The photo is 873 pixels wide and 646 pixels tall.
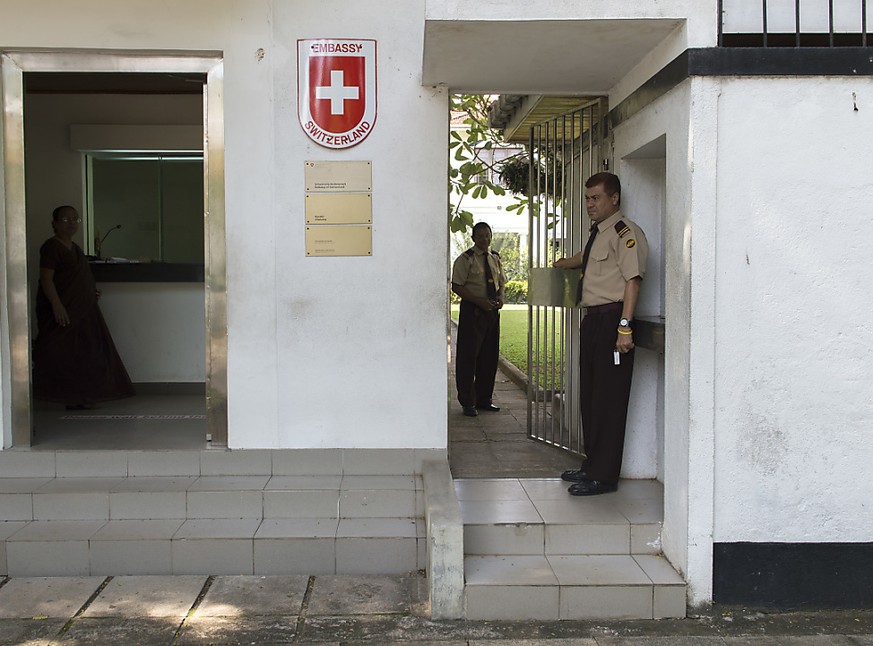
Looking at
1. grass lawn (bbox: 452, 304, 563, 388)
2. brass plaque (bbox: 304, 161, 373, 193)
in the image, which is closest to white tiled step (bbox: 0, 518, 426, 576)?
brass plaque (bbox: 304, 161, 373, 193)

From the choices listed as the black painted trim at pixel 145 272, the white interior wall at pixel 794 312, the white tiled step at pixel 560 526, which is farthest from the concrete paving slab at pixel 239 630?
the black painted trim at pixel 145 272

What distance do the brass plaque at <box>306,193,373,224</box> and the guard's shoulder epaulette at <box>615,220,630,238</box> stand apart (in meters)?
1.47

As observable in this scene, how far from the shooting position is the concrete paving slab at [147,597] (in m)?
4.08

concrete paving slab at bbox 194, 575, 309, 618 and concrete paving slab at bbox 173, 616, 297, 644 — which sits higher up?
concrete paving slab at bbox 194, 575, 309, 618

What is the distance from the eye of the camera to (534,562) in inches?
170

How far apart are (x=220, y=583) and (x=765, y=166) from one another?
3420mm

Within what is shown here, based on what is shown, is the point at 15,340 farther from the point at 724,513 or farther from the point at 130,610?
the point at 724,513

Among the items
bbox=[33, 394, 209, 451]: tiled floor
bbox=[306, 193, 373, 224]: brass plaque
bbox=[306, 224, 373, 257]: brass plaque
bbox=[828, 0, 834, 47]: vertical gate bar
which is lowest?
bbox=[33, 394, 209, 451]: tiled floor

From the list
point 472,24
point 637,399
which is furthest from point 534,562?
point 472,24

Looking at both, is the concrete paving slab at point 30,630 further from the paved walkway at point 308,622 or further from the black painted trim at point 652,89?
the black painted trim at point 652,89

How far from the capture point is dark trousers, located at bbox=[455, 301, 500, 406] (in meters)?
7.83

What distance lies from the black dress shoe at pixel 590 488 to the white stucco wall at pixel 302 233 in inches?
34.0

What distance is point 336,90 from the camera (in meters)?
5.11

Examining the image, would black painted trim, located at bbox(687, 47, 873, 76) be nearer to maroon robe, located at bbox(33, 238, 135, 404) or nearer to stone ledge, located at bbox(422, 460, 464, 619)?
stone ledge, located at bbox(422, 460, 464, 619)
